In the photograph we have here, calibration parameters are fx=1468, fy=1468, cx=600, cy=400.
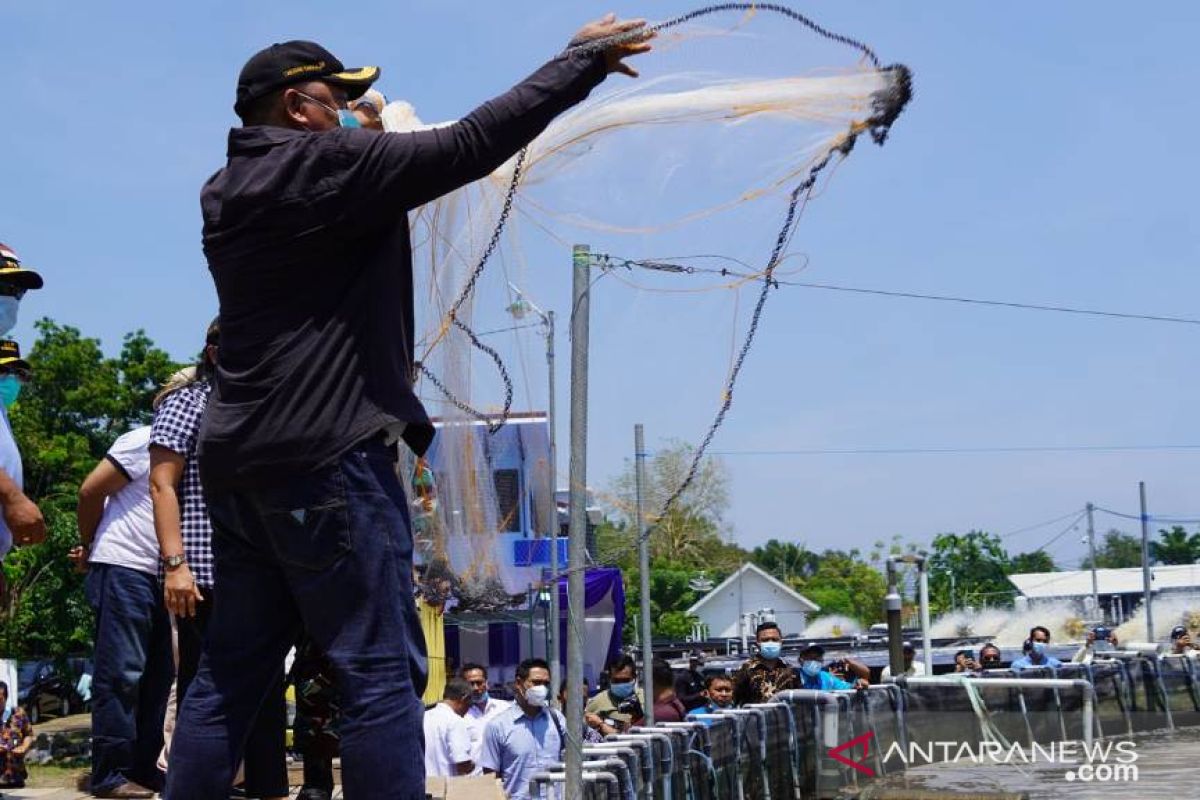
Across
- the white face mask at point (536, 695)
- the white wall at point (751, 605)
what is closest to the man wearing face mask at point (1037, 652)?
the white face mask at point (536, 695)

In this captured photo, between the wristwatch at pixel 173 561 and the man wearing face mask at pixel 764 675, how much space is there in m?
7.58

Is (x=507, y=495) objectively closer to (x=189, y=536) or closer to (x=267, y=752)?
(x=189, y=536)

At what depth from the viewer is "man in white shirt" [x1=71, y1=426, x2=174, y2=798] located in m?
5.68

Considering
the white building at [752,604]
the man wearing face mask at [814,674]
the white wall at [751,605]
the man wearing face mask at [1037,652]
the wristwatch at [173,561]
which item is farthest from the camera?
the white wall at [751,605]

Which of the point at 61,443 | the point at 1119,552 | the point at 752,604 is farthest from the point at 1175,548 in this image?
the point at 61,443

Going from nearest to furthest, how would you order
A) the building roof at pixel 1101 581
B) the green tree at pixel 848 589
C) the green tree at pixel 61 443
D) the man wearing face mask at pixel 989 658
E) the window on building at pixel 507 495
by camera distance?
the window on building at pixel 507 495 → the man wearing face mask at pixel 989 658 → the green tree at pixel 61 443 → the building roof at pixel 1101 581 → the green tree at pixel 848 589

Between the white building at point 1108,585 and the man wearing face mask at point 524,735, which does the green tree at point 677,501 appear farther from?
the white building at point 1108,585

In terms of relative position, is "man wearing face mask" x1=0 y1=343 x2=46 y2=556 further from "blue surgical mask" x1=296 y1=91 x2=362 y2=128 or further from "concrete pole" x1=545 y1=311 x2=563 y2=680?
"concrete pole" x1=545 y1=311 x2=563 y2=680

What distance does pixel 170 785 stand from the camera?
334 centimetres

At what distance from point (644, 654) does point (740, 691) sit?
925mm

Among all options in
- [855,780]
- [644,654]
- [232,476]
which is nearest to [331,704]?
[232,476]

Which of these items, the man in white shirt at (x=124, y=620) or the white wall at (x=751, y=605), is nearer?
the man in white shirt at (x=124, y=620)

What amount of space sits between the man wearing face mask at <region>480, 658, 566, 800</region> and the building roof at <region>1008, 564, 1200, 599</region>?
81.6 meters

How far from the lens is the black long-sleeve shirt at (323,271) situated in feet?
10.1
